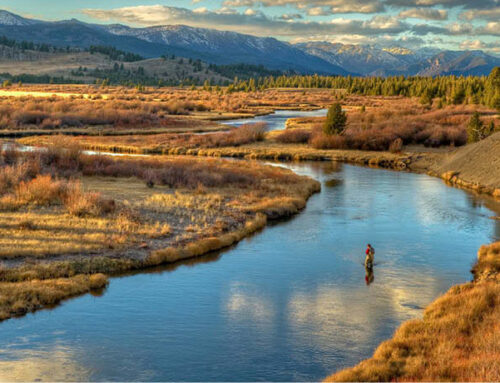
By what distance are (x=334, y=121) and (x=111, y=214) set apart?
48854 millimetres

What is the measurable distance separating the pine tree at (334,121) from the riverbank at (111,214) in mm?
24781

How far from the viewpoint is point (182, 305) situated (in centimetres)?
2356

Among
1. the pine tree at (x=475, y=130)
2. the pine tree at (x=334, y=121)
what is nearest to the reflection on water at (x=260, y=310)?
the pine tree at (x=475, y=130)

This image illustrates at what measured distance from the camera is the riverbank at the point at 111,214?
83.7 feet

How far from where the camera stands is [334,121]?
78.9 m

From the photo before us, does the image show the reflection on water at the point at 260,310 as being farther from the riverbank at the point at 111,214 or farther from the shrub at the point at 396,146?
the shrub at the point at 396,146

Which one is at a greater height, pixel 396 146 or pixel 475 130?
pixel 475 130

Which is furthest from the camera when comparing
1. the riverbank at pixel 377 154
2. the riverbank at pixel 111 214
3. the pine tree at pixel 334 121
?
the pine tree at pixel 334 121

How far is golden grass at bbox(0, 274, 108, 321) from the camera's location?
71.9ft

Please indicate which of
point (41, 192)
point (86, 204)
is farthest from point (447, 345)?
point (41, 192)

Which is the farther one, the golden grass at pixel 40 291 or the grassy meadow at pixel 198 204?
the golden grass at pixel 40 291

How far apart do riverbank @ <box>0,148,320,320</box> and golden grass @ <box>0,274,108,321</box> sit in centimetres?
4

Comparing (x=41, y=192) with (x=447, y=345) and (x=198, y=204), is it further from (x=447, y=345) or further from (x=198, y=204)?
(x=447, y=345)

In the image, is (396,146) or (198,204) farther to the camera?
(396,146)
